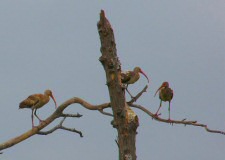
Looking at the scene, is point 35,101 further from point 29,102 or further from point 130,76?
point 130,76

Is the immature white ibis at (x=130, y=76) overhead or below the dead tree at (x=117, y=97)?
overhead

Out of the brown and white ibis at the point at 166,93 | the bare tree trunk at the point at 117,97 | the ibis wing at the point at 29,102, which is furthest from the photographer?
the brown and white ibis at the point at 166,93

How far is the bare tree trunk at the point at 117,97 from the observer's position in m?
10.1

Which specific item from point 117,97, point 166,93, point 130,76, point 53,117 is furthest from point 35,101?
point 117,97

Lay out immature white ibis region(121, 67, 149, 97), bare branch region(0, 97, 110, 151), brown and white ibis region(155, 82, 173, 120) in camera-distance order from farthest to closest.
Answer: immature white ibis region(121, 67, 149, 97), brown and white ibis region(155, 82, 173, 120), bare branch region(0, 97, 110, 151)

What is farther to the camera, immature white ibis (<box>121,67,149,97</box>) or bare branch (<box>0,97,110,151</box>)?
immature white ibis (<box>121,67,149,97</box>)

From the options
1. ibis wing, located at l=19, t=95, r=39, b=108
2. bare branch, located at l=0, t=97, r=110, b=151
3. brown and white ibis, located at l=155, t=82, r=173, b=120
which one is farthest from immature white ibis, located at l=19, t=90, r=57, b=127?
bare branch, located at l=0, t=97, r=110, b=151

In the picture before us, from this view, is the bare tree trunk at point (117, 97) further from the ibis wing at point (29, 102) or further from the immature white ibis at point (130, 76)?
the immature white ibis at point (130, 76)

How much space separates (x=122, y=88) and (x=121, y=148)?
934 millimetres

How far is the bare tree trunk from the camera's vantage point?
10148 millimetres

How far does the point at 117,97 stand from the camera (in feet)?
33.8

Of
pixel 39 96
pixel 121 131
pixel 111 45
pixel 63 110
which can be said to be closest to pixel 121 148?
pixel 121 131

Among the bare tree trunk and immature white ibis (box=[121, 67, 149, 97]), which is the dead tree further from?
immature white ibis (box=[121, 67, 149, 97])

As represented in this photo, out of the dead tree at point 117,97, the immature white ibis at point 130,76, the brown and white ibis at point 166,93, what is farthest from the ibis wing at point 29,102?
the dead tree at point 117,97
